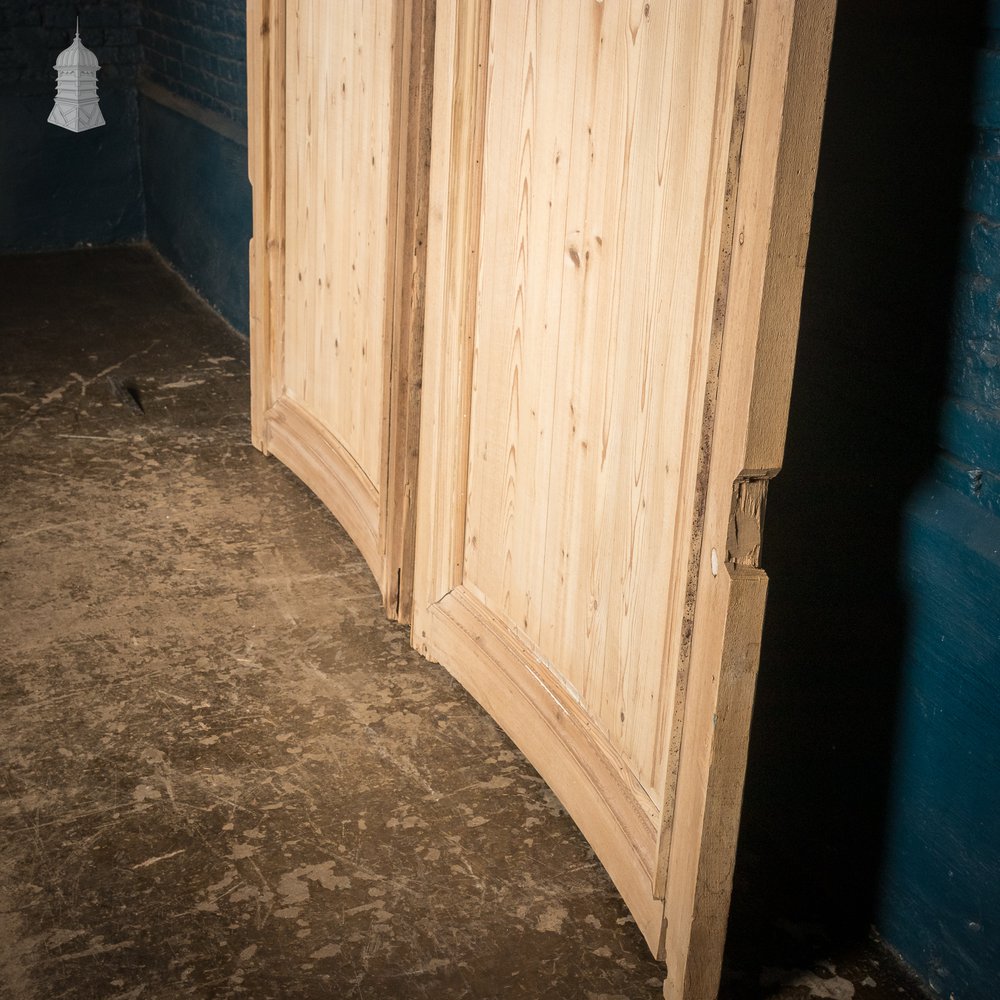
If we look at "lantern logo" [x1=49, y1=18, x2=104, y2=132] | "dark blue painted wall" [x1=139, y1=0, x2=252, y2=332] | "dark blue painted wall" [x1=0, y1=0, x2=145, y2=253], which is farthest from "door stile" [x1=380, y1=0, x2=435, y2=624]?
"dark blue painted wall" [x1=0, y1=0, x2=145, y2=253]

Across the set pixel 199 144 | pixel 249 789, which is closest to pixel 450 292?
pixel 249 789

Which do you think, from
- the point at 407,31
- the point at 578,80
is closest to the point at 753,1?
the point at 578,80

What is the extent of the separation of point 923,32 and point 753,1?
354 mm

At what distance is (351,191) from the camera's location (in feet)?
10.6

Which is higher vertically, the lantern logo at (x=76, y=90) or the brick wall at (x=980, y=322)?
the brick wall at (x=980, y=322)

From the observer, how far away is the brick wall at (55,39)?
5.84m

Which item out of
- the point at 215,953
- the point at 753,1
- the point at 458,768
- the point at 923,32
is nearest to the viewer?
the point at 753,1

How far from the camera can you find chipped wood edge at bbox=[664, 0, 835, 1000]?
153 centimetres

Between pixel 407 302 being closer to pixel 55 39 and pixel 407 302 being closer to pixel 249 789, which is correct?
pixel 249 789

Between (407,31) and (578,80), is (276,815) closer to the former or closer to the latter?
(578,80)

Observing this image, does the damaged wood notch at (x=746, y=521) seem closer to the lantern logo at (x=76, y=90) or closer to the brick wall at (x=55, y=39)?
the lantern logo at (x=76, y=90)

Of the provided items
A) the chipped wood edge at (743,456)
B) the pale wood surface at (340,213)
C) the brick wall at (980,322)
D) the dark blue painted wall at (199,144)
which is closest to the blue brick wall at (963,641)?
the brick wall at (980,322)

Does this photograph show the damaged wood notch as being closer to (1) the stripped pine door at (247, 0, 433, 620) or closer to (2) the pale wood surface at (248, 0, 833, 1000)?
(2) the pale wood surface at (248, 0, 833, 1000)

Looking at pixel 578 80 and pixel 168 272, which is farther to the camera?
pixel 168 272
